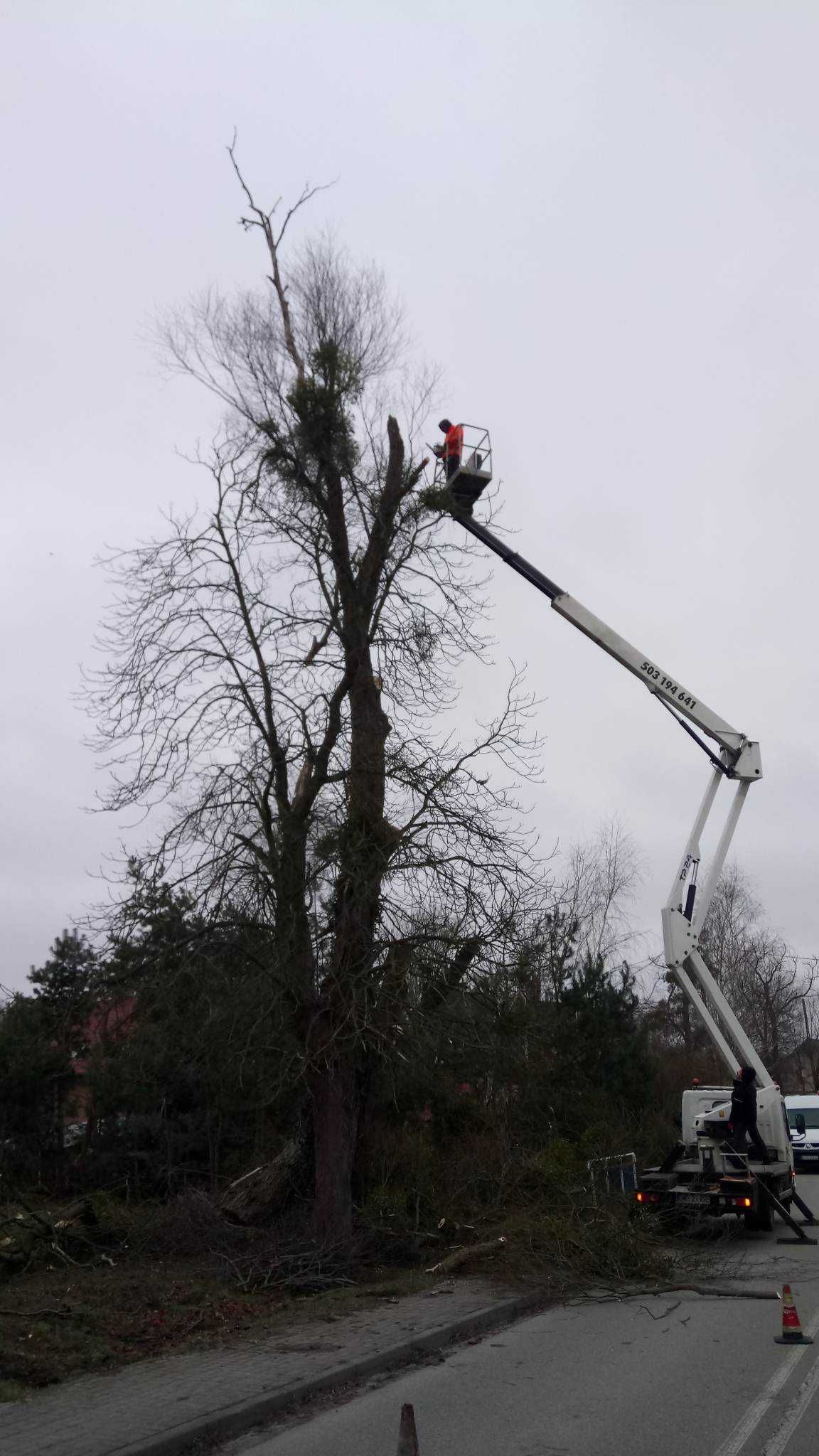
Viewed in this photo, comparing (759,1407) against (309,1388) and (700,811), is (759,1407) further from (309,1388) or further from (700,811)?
(700,811)

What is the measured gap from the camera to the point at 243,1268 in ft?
39.6

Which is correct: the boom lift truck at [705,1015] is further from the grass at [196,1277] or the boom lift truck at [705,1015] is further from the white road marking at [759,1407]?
the white road marking at [759,1407]

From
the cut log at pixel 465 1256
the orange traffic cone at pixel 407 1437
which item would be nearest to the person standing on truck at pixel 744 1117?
the cut log at pixel 465 1256

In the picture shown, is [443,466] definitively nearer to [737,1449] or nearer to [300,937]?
[300,937]

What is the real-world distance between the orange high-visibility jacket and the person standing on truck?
29.7ft

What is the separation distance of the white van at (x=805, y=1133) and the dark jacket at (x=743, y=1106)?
19.1 meters

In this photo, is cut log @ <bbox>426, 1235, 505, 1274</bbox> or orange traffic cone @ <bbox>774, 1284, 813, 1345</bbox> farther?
cut log @ <bbox>426, 1235, 505, 1274</bbox>

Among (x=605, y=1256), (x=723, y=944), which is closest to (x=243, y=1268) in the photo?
(x=605, y=1256)

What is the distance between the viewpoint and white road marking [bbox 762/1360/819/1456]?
6.30 meters

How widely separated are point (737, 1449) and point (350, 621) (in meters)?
10.1

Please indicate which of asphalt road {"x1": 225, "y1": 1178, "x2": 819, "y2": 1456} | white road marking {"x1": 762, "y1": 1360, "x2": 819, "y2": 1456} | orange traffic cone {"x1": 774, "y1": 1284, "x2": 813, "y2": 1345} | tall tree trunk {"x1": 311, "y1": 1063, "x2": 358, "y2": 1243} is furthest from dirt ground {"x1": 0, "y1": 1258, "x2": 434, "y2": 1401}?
white road marking {"x1": 762, "y1": 1360, "x2": 819, "y2": 1456}

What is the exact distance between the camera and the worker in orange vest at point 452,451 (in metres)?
15.4

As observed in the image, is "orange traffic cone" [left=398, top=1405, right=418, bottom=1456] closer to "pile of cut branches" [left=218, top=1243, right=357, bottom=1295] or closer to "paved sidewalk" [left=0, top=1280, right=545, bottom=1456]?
"paved sidewalk" [left=0, top=1280, right=545, bottom=1456]

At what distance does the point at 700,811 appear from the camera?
58.3ft
